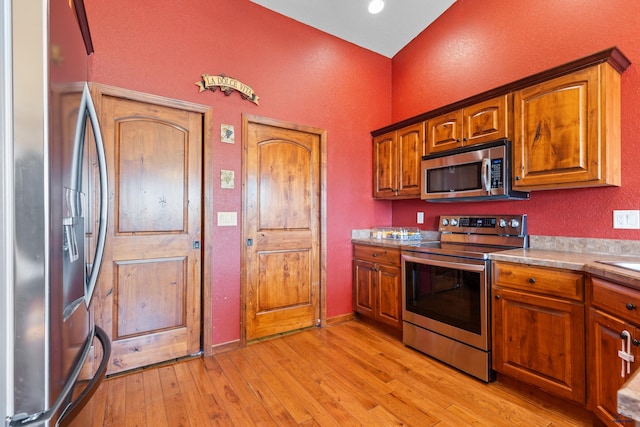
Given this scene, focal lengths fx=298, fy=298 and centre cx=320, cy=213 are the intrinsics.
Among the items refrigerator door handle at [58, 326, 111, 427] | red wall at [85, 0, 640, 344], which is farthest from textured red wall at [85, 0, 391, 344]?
refrigerator door handle at [58, 326, 111, 427]

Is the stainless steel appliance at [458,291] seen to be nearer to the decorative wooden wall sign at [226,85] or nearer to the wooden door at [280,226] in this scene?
the wooden door at [280,226]

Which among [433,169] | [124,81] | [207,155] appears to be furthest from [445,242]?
[124,81]

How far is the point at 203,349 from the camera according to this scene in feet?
8.36

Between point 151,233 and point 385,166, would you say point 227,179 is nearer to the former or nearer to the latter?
point 151,233

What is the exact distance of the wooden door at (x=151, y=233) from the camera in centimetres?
223

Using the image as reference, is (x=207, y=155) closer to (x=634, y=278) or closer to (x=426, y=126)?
(x=426, y=126)

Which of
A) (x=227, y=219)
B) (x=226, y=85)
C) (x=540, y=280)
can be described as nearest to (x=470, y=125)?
(x=540, y=280)

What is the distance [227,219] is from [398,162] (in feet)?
6.25

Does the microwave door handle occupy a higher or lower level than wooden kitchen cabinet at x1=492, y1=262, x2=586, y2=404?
higher

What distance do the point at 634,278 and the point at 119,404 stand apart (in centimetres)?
288

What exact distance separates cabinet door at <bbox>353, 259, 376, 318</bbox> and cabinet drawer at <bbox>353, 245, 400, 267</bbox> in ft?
0.21

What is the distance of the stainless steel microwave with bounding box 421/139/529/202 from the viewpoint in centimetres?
232

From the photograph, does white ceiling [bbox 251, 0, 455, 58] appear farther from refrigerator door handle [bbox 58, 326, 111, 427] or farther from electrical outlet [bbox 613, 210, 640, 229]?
refrigerator door handle [bbox 58, 326, 111, 427]

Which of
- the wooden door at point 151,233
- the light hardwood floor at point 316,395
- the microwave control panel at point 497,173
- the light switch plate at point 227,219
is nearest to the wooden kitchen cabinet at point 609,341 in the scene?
the light hardwood floor at point 316,395
